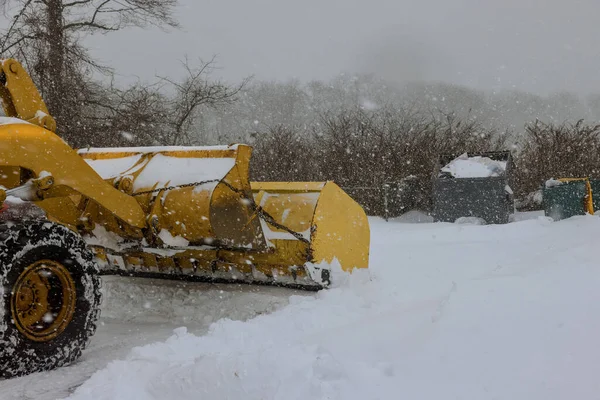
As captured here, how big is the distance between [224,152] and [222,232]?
648mm

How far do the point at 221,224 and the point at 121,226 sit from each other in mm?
801

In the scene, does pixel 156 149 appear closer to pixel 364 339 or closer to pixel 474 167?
pixel 364 339

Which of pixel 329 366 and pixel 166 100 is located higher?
pixel 166 100

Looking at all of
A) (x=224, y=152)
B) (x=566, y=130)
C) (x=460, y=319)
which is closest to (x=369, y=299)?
(x=460, y=319)

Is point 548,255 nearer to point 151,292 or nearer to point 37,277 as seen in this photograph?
point 151,292

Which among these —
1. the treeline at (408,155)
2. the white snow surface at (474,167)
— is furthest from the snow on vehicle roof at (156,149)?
the treeline at (408,155)

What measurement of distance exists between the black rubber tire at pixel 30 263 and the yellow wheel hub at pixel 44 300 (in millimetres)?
30

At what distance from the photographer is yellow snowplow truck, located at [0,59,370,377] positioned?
3.11 meters

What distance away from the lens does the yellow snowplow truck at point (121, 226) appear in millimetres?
3109

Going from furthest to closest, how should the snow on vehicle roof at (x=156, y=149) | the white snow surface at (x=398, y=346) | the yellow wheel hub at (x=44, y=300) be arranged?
the snow on vehicle roof at (x=156, y=149), the yellow wheel hub at (x=44, y=300), the white snow surface at (x=398, y=346)

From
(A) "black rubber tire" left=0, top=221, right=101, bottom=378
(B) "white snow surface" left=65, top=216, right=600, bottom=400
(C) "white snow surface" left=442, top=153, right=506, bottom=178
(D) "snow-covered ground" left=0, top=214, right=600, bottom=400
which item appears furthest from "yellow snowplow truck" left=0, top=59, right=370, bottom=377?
(C) "white snow surface" left=442, top=153, right=506, bottom=178

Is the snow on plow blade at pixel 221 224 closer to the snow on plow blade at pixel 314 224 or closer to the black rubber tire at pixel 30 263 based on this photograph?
the snow on plow blade at pixel 314 224

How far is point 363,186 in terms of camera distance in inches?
564

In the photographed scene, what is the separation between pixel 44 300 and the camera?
10.6 ft
